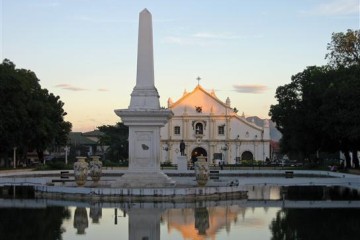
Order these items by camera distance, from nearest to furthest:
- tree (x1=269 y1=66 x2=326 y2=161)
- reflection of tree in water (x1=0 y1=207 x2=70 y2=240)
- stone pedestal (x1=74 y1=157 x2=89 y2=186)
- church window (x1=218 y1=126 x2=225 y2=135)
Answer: reflection of tree in water (x1=0 y1=207 x2=70 y2=240)
stone pedestal (x1=74 y1=157 x2=89 y2=186)
tree (x1=269 y1=66 x2=326 y2=161)
church window (x1=218 y1=126 x2=225 y2=135)

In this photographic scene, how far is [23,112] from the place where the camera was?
179 ft

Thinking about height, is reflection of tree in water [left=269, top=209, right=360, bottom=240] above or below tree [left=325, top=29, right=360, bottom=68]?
below

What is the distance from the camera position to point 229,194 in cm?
2633

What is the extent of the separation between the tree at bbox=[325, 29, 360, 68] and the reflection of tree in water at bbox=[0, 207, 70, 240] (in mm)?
39469

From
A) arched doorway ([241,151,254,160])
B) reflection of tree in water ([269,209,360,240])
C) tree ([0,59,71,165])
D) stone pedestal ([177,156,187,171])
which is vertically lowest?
reflection of tree in water ([269,209,360,240])

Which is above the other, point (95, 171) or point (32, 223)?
point (95, 171)

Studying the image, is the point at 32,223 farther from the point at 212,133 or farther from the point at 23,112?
the point at 212,133

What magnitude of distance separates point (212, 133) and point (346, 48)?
40997 mm

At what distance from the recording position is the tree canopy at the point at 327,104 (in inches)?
1934

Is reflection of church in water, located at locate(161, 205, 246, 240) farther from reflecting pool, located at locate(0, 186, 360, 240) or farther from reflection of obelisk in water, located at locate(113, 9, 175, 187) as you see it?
reflection of obelisk in water, located at locate(113, 9, 175, 187)

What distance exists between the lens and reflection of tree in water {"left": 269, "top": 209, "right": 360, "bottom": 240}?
49.7ft

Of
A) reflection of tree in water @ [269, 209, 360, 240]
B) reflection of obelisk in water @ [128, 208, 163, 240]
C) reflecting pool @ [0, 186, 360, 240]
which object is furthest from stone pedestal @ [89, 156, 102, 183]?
reflection of tree in water @ [269, 209, 360, 240]

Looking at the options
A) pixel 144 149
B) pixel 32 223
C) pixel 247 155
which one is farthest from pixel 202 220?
pixel 247 155

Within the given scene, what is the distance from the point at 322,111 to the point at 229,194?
30256 mm
